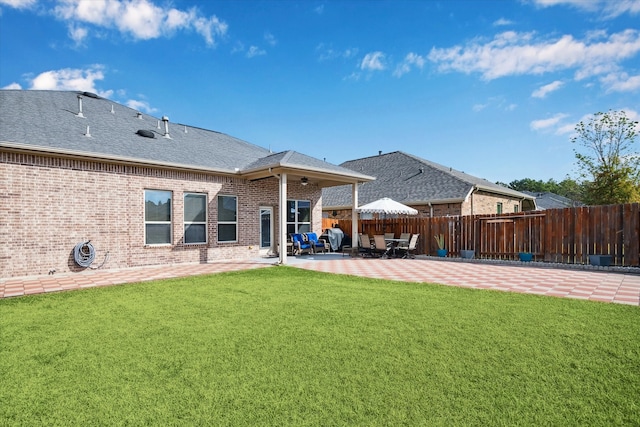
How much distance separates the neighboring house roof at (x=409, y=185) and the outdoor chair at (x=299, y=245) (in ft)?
23.3

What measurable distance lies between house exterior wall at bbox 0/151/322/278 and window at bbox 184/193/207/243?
0.56 feet

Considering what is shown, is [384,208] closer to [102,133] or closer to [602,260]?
[602,260]

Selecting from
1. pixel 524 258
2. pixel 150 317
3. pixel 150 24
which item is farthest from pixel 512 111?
pixel 150 317

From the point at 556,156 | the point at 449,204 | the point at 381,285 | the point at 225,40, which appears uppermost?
the point at 225,40

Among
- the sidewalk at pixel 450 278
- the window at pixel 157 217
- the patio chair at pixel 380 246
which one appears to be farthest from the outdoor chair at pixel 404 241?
the window at pixel 157 217

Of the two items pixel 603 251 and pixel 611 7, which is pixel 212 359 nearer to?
pixel 603 251

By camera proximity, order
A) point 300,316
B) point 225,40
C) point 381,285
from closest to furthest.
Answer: point 300,316 < point 381,285 < point 225,40

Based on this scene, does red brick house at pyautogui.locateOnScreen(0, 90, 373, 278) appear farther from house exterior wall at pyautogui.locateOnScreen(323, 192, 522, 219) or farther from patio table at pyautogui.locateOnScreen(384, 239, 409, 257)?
house exterior wall at pyautogui.locateOnScreen(323, 192, 522, 219)

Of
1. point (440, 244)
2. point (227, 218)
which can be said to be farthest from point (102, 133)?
point (440, 244)

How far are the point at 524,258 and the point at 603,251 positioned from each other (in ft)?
6.89

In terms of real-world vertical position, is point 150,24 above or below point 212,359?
above

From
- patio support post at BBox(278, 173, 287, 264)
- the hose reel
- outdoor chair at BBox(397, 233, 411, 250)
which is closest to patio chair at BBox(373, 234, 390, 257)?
outdoor chair at BBox(397, 233, 411, 250)

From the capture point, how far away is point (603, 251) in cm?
968

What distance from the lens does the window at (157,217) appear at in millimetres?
10453
